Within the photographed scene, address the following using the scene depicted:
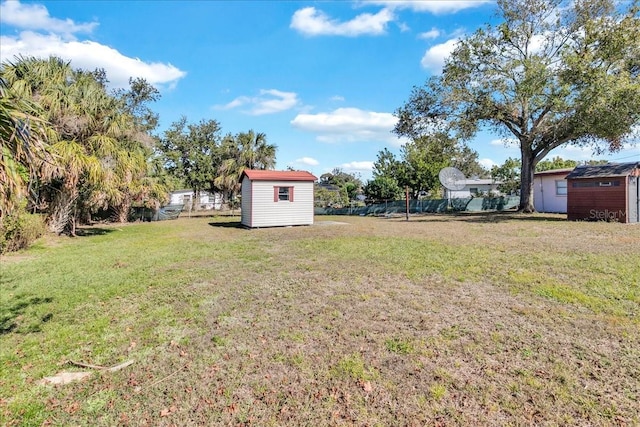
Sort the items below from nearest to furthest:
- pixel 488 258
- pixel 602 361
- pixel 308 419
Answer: pixel 308 419 → pixel 602 361 → pixel 488 258

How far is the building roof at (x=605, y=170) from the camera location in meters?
13.3

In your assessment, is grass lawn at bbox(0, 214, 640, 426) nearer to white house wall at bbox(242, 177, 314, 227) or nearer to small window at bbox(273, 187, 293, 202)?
white house wall at bbox(242, 177, 314, 227)

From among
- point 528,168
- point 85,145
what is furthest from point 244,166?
point 528,168

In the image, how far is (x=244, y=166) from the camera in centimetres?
2595

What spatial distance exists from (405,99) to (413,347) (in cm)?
1948

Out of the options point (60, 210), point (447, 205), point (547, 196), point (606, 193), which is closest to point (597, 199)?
point (606, 193)

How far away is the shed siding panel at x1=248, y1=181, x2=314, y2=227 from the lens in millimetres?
14719

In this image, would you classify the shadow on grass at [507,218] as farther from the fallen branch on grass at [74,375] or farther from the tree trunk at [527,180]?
the fallen branch on grass at [74,375]

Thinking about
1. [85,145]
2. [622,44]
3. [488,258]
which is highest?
[622,44]

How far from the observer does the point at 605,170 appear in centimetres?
1412

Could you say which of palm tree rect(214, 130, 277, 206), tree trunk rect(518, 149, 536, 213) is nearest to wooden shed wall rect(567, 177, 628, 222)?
tree trunk rect(518, 149, 536, 213)

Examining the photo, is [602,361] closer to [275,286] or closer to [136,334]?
[275,286]

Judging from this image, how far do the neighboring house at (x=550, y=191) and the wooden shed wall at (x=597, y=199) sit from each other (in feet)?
16.9

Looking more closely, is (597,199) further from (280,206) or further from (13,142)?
(13,142)
